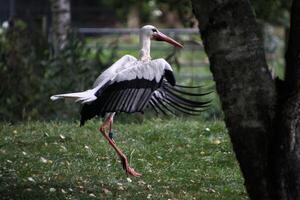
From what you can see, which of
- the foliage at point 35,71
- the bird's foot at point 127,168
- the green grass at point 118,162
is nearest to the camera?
the green grass at point 118,162

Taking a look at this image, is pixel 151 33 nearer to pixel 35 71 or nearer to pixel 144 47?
pixel 144 47

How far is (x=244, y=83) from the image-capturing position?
18.2 feet

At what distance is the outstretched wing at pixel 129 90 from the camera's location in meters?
7.57

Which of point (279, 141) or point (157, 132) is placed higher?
point (279, 141)

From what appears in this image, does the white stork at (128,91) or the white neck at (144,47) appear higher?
the white neck at (144,47)

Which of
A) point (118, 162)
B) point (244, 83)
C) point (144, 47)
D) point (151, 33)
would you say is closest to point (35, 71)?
point (151, 33)

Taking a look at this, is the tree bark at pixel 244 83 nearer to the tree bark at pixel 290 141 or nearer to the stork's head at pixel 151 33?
the tree bark at pixel 290 141

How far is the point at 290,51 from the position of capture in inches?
222

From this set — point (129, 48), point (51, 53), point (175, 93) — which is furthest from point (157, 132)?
point (129, 48)

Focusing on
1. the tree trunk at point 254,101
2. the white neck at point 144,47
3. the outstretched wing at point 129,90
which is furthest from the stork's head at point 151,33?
the tree trunk at point 254,101

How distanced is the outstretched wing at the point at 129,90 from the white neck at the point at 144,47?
0.63 m

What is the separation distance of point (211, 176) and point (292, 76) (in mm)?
2792

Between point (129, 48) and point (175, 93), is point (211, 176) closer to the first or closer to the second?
point (175, 93)

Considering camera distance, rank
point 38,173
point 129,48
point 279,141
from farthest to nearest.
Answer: point 129,48, point 38,173, point 279,141
